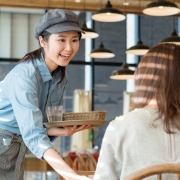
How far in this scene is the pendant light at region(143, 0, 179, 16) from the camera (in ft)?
19.7

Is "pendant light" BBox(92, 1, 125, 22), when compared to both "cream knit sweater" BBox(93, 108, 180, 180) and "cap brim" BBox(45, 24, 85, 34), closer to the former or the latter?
"cap brim" BBox(45, 24, 85, 34)

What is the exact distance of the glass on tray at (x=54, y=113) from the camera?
7.21ft

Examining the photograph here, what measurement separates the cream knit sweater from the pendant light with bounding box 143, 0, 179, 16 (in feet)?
14.8

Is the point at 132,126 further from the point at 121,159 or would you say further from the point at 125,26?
the point at 125,26

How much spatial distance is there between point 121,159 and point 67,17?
78cm

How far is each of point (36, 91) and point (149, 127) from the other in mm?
683

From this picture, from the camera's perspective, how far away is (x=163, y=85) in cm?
169

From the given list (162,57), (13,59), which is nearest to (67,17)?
(162,57)

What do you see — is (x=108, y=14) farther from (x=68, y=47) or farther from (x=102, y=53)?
(x=68, y=47)

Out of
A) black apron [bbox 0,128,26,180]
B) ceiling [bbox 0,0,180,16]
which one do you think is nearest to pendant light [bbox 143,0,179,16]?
ceiling [bbox 0,0,180,16]

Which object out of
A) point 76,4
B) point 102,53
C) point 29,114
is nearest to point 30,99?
point 29,114

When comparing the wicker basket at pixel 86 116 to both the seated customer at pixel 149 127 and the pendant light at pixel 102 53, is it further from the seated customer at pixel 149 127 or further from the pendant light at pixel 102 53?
the pendant light at pixel 102 53

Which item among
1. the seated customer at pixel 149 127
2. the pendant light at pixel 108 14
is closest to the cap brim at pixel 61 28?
the seated customer at pixel 149 127

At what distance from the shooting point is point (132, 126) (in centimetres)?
165
